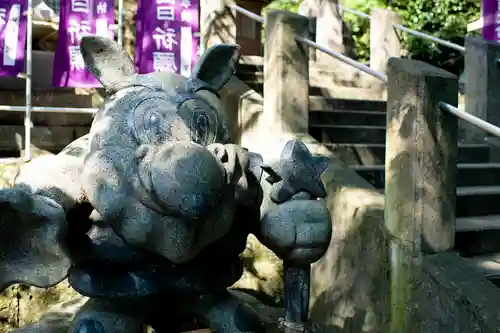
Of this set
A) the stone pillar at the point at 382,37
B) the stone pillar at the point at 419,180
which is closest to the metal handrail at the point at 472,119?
the stone pillar at the point at 419,180

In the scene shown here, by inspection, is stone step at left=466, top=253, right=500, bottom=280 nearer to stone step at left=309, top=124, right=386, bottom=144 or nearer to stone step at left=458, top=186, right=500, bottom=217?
stone step at left=458, top=186, right=500, bottom=217

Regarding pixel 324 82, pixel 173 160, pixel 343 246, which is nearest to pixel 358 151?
pixel 343 246

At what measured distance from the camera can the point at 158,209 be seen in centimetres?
184

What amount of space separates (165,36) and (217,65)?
3.56 metres

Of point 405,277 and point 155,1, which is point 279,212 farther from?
point 155,1

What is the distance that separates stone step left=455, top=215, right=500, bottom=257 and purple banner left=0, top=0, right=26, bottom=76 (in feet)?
12.8

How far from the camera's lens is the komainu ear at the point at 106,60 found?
217 centimetres

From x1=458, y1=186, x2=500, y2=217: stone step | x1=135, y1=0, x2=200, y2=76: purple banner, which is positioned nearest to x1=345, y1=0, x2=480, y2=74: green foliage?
x1=135, y1=0, x2=200, y2=76: purple banner

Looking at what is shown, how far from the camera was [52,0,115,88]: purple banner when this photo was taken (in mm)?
5406

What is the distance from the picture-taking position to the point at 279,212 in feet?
7.06

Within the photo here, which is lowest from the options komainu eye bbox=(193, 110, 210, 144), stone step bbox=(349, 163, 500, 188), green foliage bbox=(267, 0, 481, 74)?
stone step bbox=(349, 163, 500, 188)

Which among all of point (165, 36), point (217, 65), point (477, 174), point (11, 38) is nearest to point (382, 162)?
point (477, 174)

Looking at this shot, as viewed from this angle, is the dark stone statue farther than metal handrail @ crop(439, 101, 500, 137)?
No

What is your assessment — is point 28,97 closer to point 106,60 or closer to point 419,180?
point 106,60
